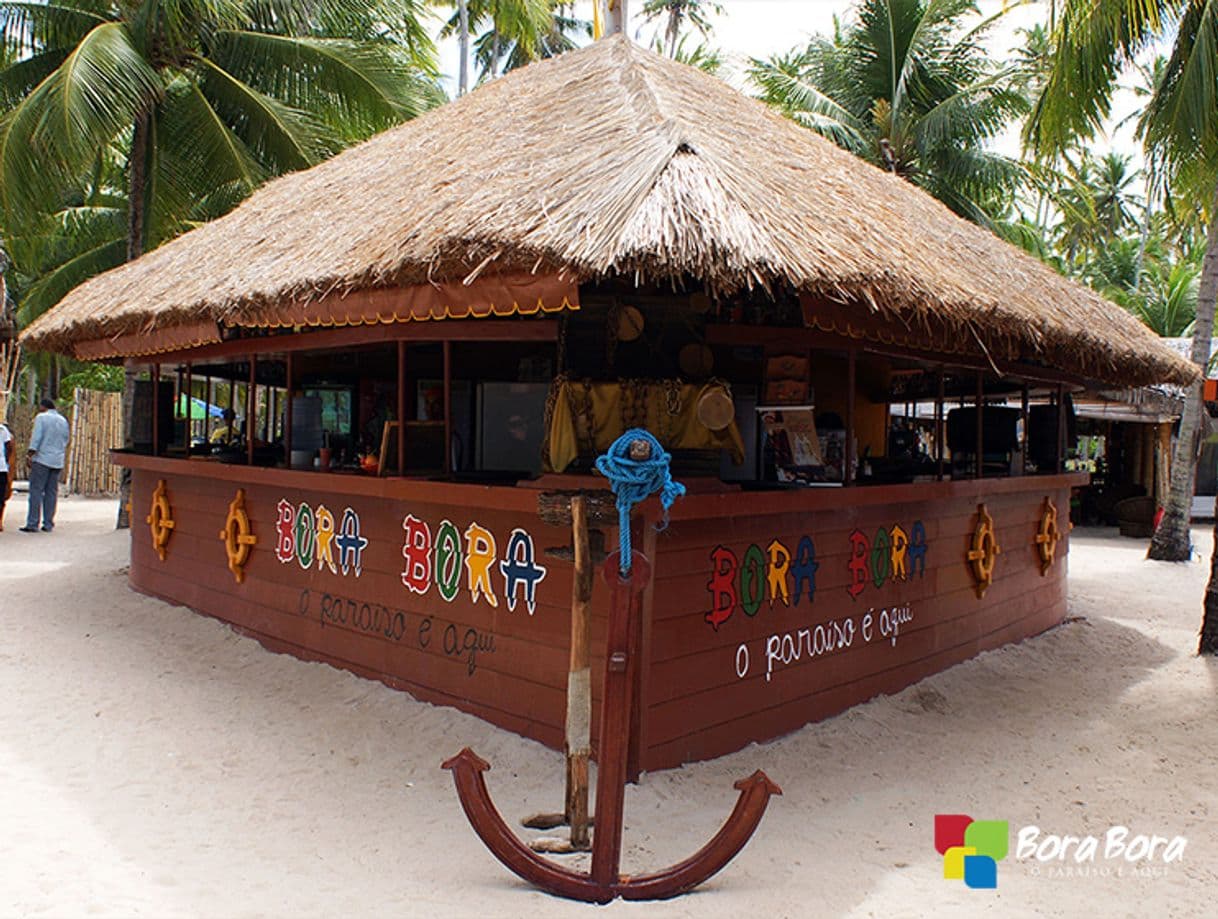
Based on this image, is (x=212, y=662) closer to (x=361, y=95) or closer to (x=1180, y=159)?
(x=361, y=95)

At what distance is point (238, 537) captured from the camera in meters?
7.72

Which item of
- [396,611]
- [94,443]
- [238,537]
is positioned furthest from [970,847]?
[94,443]

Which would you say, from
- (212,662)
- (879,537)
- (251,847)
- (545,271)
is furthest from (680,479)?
(212,662)

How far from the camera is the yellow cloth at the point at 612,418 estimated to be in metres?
5.23

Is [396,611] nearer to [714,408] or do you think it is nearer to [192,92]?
[714,408]

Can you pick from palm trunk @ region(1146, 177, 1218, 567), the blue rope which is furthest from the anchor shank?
palm trunk @ region(1146, 177, 1218, 567)

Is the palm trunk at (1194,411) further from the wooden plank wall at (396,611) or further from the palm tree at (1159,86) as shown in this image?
the wooden plank wall at (396,611)

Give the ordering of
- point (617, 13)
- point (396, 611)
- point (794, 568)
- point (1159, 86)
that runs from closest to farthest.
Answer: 1. point (794, 568)
2. point (396, 611)
3. point (617, 13)
4. point (1159, 86)

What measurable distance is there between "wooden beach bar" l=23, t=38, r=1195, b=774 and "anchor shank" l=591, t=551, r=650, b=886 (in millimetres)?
502

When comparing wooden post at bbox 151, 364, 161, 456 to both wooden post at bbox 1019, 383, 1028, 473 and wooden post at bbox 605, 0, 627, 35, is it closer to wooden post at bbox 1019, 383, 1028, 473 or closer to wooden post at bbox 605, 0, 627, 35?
wooden post at bbox 605, 0, 627, 35

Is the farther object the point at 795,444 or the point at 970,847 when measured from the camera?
the point at 795,444

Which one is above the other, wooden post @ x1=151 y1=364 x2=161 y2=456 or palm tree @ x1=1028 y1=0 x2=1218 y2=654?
palm tree @ x1=1028 y1=0 x2=1218 y2=654

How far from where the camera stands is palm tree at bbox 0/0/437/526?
1241 centimetres

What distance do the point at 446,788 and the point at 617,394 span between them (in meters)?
2.16
